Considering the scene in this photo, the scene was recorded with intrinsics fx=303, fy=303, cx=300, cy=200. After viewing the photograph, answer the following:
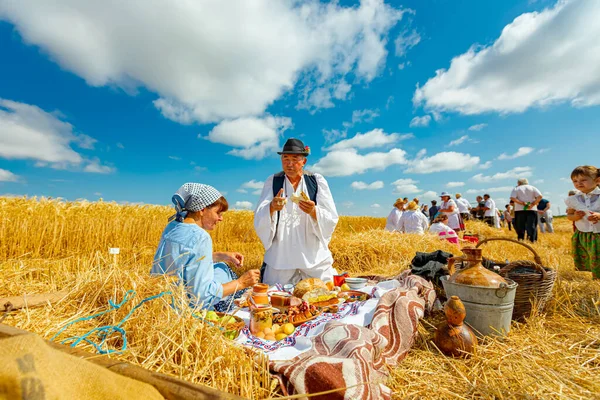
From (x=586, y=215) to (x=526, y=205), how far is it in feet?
16.3

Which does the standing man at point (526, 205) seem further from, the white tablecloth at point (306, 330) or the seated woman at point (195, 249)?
the seated woman at point (195, 249)

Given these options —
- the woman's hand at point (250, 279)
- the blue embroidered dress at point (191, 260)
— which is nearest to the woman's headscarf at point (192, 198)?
the blue embroidered dress at point (191, 260)

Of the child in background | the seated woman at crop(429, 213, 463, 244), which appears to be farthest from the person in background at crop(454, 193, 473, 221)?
the child in background

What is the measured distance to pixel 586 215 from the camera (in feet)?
14.6

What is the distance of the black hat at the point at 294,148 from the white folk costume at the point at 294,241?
0.45m

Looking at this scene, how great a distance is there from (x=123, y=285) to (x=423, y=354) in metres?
2.33

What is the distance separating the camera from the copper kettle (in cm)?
253

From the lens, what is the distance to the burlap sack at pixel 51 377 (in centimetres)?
72

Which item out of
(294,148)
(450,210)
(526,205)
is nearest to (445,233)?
(450,210)

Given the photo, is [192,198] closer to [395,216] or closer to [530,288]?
[530,288]

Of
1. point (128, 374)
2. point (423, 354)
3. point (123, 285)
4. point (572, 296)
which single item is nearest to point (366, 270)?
point (572, 296)

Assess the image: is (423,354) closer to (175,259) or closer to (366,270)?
(175,259)

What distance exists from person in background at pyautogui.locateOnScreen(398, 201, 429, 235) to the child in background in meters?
4.15

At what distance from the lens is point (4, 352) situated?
2.42 ft
